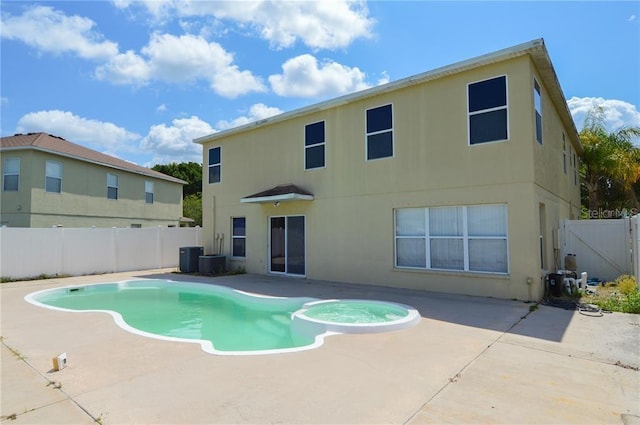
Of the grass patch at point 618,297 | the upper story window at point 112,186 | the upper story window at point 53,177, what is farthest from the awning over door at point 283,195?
the upper story window at point 112,186

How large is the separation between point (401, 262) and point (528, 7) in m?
8.12

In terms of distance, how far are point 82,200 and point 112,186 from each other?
224 centimetres

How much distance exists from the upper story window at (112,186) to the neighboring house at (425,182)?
11715 mm

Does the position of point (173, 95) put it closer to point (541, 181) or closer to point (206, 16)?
point (206, 16)

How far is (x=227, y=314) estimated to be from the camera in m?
9.64

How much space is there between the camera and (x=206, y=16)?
Result: 1222cm

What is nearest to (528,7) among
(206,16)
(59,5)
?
(206,16)

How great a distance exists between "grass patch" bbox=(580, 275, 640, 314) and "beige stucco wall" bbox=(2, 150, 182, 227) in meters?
23.2

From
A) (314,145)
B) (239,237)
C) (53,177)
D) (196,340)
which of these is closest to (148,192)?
(53,177)

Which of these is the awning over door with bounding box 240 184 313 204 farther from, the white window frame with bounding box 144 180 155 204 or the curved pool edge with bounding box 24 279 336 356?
the white window frame with bounding box 144 180 155 204

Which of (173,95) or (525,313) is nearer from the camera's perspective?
(525,313)

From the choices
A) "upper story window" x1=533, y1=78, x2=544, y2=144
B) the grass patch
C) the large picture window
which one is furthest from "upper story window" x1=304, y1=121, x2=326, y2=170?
the grass patch

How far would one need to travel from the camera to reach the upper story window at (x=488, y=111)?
380 inches

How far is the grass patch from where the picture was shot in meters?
8.16
